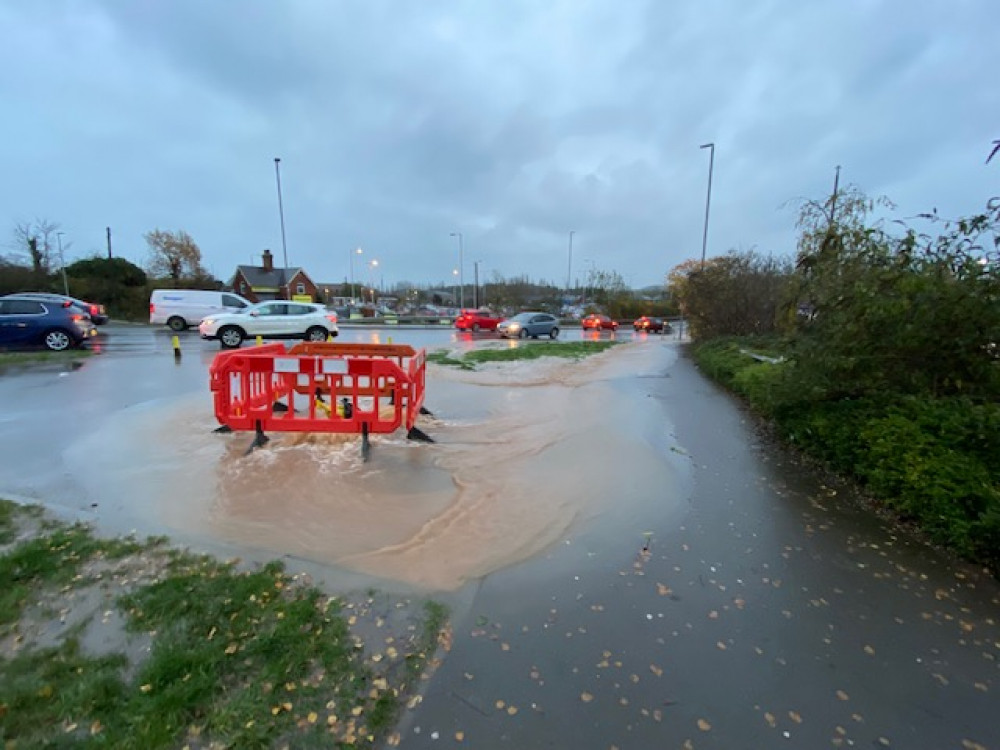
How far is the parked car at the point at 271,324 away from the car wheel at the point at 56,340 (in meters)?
3.73

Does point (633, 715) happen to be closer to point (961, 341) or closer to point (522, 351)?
point (961, 341)

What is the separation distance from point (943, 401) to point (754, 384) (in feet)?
13.0

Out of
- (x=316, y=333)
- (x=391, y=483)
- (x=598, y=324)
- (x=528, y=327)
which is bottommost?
(x=391, y=483)

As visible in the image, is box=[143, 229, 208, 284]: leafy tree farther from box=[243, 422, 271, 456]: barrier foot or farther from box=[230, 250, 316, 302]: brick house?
box=[243, 422, 271, 456]: barrier foot

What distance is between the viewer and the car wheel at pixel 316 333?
64.0 feet

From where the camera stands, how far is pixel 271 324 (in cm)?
1844

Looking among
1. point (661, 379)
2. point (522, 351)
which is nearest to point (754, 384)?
point (661, 379)

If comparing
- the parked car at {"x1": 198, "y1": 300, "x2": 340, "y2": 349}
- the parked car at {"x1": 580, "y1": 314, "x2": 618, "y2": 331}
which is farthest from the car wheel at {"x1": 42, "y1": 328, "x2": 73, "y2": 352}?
the parked car at {"x1": 580, "y1": 314, "x2": 618, "y2": 331}

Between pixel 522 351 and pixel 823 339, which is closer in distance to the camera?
pixel 823 339

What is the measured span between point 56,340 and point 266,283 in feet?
180

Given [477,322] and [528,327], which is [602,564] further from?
[477,322]

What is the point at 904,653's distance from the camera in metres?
2.59

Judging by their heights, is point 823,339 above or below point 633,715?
above

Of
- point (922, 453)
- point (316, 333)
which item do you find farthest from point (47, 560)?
point (316, 333)
